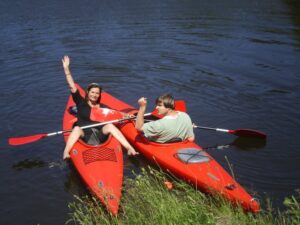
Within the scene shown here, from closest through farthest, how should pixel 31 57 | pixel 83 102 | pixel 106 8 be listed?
pixel 83 102
pixel 31 57
pixel 106 8

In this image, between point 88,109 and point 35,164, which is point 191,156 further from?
point 35,164

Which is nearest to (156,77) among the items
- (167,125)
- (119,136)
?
(119,136)

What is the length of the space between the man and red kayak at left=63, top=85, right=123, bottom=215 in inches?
27.0

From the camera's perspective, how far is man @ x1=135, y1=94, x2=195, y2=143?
272 inches

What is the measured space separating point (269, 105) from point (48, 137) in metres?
5.35

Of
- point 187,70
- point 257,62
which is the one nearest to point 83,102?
point 187,70

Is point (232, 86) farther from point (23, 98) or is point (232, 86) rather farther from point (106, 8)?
point (106, 8)

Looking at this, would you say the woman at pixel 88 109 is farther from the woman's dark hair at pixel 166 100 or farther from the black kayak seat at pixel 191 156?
the woman's dark hair at pixel 166 100

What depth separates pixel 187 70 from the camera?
1311cm

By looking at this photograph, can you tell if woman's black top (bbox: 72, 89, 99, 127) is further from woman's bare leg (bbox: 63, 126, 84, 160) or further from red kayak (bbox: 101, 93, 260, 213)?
red kayak (bbox: 101, 93, 260, 213)

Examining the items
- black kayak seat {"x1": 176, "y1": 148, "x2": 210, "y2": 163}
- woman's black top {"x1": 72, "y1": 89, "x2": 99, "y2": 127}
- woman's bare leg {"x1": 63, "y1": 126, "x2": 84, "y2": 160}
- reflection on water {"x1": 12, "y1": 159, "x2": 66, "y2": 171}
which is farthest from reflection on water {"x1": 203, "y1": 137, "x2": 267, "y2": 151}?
reflection on water {"x1": 12, "y1": 159, "x2": 66, "y2": 171}

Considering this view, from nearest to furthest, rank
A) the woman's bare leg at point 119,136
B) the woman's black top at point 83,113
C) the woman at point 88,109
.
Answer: the woman's bare leg at point 119,136
the woman at point 88,109
the woman's black top at point 83,113

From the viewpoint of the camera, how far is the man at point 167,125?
6898 mm

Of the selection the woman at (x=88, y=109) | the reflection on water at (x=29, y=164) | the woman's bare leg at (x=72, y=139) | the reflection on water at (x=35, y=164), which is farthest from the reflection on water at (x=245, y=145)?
the reflection on water at (x=29, y=164)
